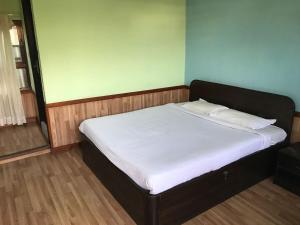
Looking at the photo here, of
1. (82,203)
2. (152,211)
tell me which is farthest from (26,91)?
(152,211)

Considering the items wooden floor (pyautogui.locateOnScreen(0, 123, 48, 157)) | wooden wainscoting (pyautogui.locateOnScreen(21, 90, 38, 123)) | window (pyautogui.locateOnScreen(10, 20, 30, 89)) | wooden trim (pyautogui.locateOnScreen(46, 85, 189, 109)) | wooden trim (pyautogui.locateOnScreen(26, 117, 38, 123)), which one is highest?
window (pyautogui.locateOnScreen(10, 20, 30, 89))

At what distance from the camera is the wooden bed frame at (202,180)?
6.43 ft

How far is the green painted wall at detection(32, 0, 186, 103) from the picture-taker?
314cm

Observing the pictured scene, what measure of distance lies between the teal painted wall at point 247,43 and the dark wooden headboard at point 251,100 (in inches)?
4.7

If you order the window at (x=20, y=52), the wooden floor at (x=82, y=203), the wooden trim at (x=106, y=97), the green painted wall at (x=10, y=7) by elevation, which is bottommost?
the wooden floor at (x=82, y=203)

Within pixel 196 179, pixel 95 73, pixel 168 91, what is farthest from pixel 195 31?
pixel 196 179

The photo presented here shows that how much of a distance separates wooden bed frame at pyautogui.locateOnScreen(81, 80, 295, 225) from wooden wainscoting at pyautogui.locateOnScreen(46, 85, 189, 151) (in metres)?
0.56

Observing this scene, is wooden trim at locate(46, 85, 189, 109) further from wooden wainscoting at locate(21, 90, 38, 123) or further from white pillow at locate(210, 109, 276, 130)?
wooden wainscoting at locate(21, 90, 38, 123)

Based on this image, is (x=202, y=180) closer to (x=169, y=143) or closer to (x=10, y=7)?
(x=169, y=143)

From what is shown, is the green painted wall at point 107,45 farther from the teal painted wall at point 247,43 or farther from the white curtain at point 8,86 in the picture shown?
the white curtain at point 8,86

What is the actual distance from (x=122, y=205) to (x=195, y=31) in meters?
2.94

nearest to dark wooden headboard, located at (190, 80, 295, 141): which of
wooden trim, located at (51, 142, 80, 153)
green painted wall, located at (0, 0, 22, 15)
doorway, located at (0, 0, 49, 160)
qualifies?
wooden trim, located at (51, 142, 80, 153)

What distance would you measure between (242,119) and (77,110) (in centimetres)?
224

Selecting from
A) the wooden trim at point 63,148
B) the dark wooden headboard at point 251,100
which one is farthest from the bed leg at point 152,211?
the wooden trim at point 63,148
